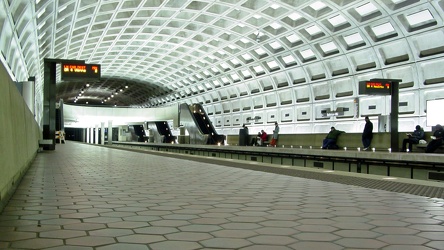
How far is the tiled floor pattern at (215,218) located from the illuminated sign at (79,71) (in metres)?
11.7

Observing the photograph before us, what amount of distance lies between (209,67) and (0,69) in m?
39.8

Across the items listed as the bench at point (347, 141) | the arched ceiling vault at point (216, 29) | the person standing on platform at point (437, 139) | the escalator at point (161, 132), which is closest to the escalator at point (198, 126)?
the bench at point (347, 141)

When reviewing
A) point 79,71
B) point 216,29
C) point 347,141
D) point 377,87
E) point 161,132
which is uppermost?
point 216,29

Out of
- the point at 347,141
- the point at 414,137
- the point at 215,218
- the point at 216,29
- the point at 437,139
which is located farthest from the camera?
the point at 216,29

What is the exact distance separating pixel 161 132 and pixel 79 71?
25.9 m

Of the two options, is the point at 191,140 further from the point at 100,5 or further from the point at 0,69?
the point at 0,69

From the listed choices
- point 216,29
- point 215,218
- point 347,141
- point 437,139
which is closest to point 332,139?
point 347,141

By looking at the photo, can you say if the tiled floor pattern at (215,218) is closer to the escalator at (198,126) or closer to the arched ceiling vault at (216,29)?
the arched ceiling vault at (216,29)

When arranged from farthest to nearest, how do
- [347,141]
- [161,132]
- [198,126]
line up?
[161,132] < [198,126] < [347,141]

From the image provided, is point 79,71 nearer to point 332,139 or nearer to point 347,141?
point 332,139

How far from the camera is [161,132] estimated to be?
1652 inches

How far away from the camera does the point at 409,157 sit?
403 inches

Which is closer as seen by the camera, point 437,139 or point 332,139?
point 437,139

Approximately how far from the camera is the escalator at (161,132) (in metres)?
40.4
